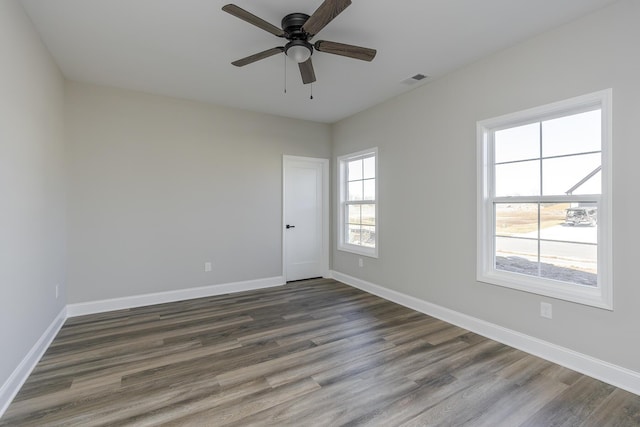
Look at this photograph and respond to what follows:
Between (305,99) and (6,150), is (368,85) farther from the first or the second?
(6,150)

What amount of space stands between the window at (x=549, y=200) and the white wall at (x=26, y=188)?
12.3ft

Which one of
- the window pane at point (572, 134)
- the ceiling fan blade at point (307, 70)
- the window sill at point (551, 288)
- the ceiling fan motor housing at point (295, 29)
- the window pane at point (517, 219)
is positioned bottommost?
the window sill at point (551, 288)

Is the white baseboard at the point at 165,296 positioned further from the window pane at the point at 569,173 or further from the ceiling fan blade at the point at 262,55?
the window pane at the point at 569,173

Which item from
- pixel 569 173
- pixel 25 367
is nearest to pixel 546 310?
pixel 569 173

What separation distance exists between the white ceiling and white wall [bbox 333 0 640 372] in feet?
0.71

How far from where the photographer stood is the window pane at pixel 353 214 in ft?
16.2

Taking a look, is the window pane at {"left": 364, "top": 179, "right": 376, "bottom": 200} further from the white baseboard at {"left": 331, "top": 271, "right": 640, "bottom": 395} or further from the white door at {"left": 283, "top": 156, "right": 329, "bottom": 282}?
the white baseboard at {"left": 331, "top": 271, "right": 640, "bottom": 395}

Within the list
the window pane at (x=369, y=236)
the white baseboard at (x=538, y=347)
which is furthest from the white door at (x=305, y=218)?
the white baseboard at (x=538, y=347)

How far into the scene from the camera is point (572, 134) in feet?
8.13

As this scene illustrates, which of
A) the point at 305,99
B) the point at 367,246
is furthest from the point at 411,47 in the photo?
the point at 367,246

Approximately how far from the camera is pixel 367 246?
4.74m

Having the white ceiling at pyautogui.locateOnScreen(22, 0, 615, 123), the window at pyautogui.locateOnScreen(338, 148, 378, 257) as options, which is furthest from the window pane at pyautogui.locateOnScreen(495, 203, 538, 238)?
the window at pyautogui.locateOnScreen(338, 148, 378, 257)

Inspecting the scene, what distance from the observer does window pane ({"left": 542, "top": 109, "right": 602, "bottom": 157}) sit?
2354mm

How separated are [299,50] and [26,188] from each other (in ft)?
7.63
